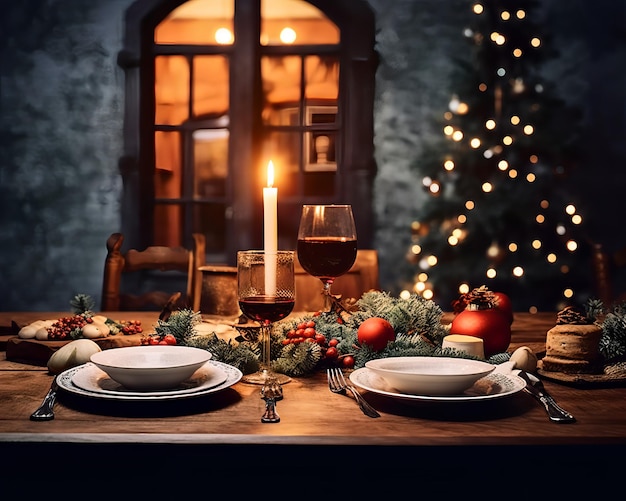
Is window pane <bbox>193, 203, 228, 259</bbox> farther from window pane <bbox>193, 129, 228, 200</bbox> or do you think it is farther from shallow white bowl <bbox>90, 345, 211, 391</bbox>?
shallow white bowl <bbox>90, 345, 211, 391</bbox>

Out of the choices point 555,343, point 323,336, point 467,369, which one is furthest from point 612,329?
point 323,336

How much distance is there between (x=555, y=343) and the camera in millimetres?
1206

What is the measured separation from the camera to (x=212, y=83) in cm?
418

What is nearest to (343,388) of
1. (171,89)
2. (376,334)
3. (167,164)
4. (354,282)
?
(376,334)

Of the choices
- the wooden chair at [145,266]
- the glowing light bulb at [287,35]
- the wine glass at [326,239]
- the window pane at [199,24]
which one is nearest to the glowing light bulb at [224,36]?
the window pane at [199,24]

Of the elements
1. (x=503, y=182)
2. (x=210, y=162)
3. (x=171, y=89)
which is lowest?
(x=503, y=182)

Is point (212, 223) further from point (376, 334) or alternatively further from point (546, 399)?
point (546, 399)

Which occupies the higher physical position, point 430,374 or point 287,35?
point 287,35

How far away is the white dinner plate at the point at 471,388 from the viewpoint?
3.13 feet

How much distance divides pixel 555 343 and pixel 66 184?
11.3 feet

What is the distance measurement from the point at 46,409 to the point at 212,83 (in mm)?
3431

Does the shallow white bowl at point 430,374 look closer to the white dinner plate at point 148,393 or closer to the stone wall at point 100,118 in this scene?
the white dinner plate at point 148,393

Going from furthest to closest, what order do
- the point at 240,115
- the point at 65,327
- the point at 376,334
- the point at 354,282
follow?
the point at 240,115
the point at 354,282
the point at 65,327
the point at 376,334

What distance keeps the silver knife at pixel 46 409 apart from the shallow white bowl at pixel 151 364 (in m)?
0.07
